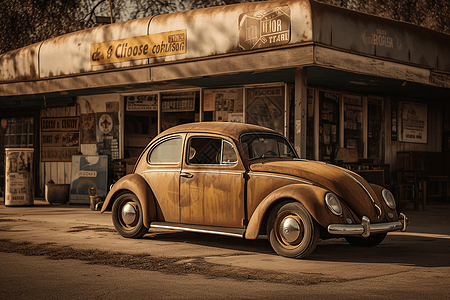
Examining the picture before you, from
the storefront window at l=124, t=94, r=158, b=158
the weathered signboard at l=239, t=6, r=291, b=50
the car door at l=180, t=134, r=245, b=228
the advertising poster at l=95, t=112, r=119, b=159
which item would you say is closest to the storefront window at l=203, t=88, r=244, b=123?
the storefront window at l=124, t=94, r=158, b=158

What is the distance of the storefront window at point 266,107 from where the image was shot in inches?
472

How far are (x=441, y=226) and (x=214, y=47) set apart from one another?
16.9ft

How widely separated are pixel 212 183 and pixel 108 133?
8.06 meters

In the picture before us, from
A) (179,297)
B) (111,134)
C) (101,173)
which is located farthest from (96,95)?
(179,297)

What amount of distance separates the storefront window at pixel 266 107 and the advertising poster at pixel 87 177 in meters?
3.90

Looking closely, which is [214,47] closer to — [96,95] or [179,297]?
[96,95]

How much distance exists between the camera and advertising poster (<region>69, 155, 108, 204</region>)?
1369 cm

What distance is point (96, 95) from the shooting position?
49.0ft

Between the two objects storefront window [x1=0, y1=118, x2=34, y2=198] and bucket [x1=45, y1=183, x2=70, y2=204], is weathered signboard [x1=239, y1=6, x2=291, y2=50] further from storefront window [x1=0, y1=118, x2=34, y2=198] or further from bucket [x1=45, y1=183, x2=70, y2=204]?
storefront window [x1=0, y1=118, x2=34, y2=198]

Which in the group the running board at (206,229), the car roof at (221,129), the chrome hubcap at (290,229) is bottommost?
the running board at (206,229)

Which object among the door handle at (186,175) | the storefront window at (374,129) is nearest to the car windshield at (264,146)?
the door handle at (186,175)

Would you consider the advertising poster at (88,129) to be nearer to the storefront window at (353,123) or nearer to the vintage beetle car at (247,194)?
the storefront window at (353,123)

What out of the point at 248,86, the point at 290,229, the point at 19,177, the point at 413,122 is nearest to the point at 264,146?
the point at 290,229

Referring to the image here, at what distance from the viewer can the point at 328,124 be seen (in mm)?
13016
